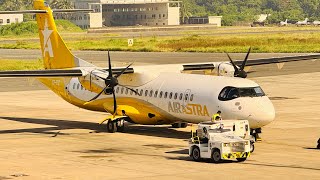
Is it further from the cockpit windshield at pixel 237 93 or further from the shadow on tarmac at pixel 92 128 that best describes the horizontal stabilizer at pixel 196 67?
the cockpit windshield at pixel 237 93

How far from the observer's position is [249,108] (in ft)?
116

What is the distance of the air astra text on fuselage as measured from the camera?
36875 millimetres

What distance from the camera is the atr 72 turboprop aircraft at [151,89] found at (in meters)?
36.1

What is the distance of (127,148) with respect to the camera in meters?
35.6

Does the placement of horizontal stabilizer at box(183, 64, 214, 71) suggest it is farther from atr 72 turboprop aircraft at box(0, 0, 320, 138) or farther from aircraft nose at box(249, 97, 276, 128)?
aircraft nose at box(249, 97, 276, 128)

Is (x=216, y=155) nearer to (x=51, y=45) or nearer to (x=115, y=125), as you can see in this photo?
(x=115, y=125)

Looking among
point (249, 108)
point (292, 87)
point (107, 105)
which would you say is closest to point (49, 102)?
point (107, 105)

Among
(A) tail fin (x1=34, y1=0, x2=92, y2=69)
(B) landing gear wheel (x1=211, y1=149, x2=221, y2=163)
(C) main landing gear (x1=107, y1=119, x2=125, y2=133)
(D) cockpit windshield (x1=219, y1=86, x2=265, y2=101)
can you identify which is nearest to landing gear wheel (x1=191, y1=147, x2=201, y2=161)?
(B) landing gear wheel (x1=211, y1=149, x2=221, y2=163)

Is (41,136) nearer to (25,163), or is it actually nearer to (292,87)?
→ (25,163)

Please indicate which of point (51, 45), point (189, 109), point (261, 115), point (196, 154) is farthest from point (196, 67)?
point (196, 154)

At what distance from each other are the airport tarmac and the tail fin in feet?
10.6

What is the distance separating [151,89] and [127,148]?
559 cm

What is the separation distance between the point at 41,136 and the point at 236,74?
10.8 metres

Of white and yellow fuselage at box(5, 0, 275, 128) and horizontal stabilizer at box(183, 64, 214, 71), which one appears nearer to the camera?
white and yellow fuselage at box(5, 0, 275, 128)
